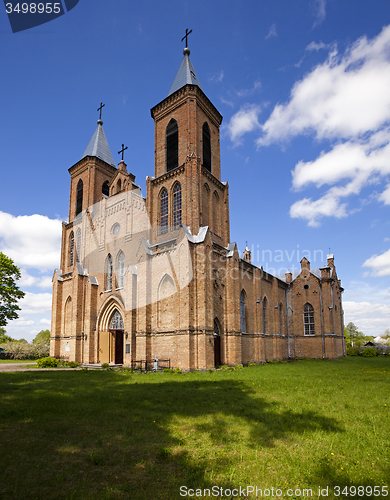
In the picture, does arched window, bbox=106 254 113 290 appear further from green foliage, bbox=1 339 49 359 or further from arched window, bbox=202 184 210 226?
green foliage, bbox=1 339 49 359

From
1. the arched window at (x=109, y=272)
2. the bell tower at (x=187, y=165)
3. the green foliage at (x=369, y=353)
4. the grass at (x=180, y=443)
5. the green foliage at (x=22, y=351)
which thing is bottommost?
the green foliage at (x=369, y=353)

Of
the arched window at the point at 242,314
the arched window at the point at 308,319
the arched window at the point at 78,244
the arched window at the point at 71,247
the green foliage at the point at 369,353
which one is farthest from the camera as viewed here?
the green foliage at the point at 369,353

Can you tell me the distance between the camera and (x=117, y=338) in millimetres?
27016

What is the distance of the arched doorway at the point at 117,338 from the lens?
26.8 metres

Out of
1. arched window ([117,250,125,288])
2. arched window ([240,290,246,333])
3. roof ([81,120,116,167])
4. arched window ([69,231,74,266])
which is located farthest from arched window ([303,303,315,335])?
roof ([81,120,116,167])

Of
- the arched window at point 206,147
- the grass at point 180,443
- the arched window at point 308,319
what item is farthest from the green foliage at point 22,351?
the arched window at point 308,319

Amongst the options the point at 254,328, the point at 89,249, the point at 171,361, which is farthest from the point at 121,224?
the point at 254,328

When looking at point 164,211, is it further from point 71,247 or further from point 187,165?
point 71,247

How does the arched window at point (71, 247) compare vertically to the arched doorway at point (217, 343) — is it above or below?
above

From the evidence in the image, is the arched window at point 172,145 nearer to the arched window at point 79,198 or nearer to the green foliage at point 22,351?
the arched window at point 79,198

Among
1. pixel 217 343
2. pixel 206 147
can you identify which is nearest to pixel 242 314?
pixel 217 343

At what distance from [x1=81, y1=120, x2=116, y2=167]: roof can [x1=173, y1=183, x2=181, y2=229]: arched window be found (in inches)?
538

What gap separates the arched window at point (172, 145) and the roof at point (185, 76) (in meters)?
2.93

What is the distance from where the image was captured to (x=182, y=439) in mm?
6395
